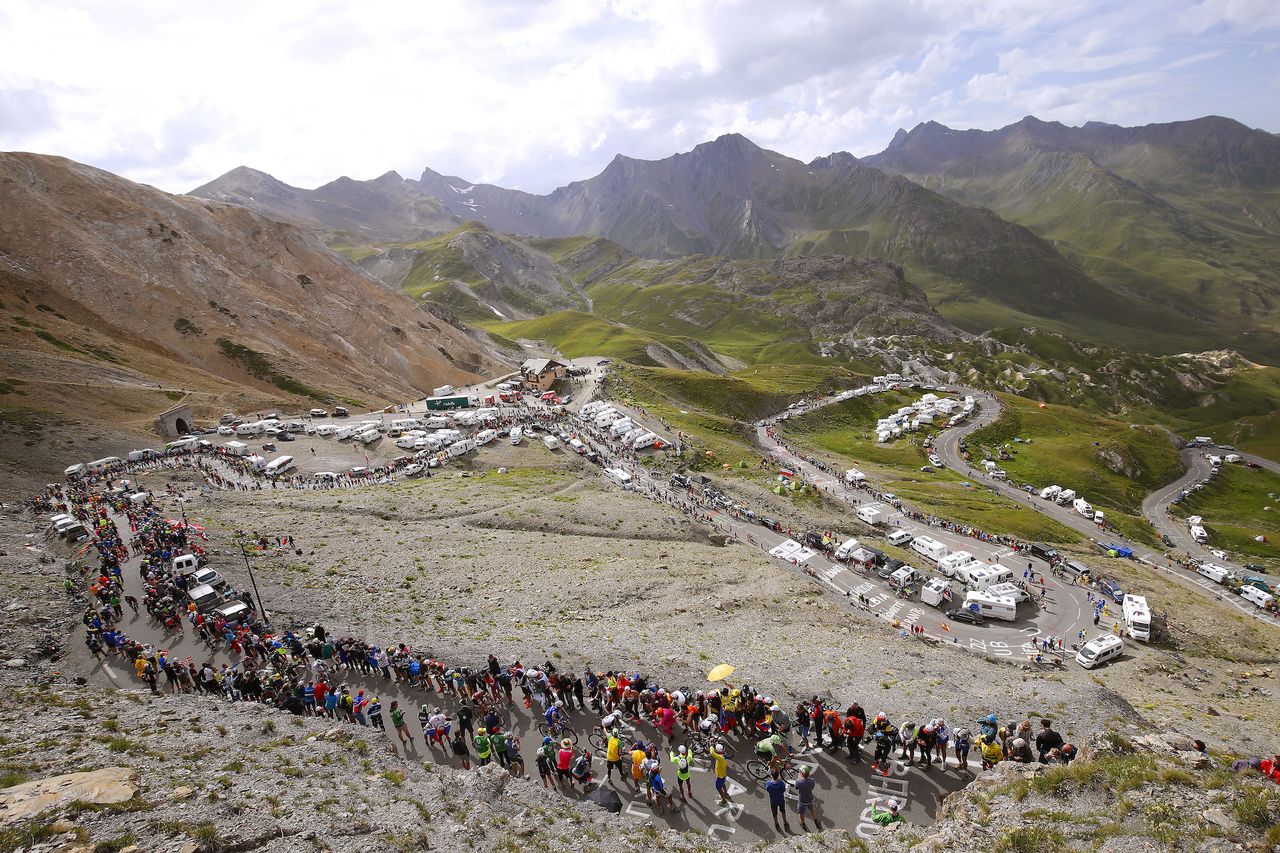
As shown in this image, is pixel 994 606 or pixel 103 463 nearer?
pixel 994 606

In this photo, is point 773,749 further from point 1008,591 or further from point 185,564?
point 1008,591

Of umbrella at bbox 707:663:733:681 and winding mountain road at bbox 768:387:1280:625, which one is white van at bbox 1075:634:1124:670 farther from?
winding mountain road at bbox 768:387:1280:625

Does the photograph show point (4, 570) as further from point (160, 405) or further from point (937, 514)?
point (937, 514)

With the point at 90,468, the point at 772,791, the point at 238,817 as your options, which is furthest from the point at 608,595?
the point at 90,468

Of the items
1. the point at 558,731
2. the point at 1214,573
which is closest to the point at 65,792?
the point at 558,731

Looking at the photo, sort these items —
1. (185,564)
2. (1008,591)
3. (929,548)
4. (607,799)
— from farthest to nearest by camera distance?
(929,548) → (1008,591) → (185,564) → (607,799)

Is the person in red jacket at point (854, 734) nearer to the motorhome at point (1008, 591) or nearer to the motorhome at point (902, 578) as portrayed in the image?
the motorhome at point (902, 578)

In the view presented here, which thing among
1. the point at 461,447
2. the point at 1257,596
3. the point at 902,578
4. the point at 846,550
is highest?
the point at 461,447
